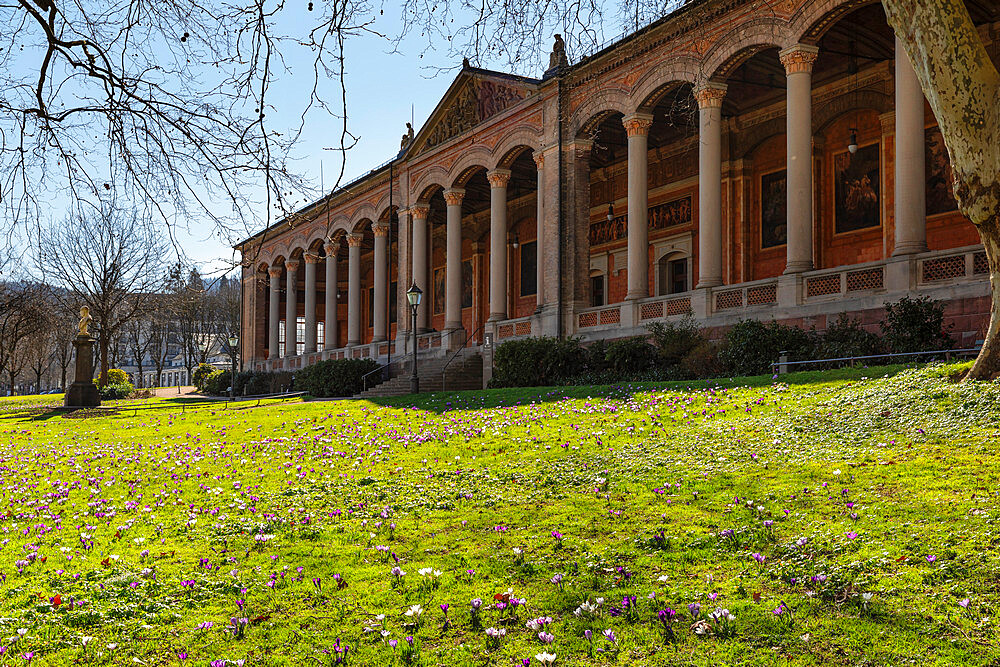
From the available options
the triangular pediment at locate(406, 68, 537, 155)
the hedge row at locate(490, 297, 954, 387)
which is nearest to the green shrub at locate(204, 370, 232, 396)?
the triangular pediment at locate(406, 68, 537, 155)

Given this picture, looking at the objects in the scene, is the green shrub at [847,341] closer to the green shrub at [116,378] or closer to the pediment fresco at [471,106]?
the pediment fresco at [471,106]

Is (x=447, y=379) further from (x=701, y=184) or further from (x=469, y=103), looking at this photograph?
(x=469, y=103)

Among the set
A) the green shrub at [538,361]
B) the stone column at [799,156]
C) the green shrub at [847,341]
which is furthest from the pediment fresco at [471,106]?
the green shrub at [847,341]

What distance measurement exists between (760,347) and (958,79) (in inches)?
409

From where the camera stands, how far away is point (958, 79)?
744cm

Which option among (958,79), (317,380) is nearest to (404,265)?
(317,380)

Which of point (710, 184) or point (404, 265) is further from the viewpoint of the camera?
point (404, 265)

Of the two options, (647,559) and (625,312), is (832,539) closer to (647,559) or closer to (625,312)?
(647,559)

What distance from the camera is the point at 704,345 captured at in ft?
64.2

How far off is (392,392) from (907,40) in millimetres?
22367

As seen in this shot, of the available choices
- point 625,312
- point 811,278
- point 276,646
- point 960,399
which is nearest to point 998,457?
point 960,399

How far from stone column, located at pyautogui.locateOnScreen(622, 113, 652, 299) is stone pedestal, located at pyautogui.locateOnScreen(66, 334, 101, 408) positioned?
19.7 metres

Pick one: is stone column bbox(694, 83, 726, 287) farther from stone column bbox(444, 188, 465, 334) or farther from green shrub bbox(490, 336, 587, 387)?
stone column bbox(444, 188, 465, 334)

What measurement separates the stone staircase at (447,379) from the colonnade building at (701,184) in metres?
1.39
